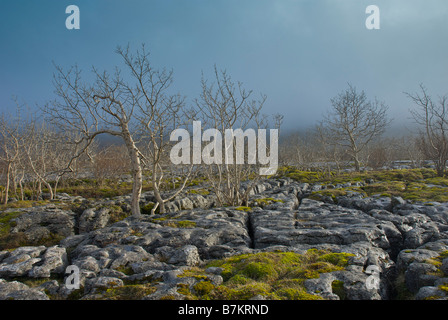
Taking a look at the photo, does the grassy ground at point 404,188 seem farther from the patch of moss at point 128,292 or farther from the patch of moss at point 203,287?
the patch of moss at point 128,292

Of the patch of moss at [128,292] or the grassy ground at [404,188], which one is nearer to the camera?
the patch of moss at [128,292]

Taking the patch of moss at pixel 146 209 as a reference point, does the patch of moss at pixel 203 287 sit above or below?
above

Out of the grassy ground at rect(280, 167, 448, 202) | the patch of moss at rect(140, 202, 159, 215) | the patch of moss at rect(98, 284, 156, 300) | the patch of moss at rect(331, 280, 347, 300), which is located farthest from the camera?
the patch of moss at rect(140, 202, 159, 215)

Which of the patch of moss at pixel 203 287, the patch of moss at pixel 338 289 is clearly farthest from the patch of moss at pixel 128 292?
the patch of moss at pixel 338 289

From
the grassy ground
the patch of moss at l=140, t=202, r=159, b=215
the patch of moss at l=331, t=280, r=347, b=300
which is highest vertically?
the grassy ground

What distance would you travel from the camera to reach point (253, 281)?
7.12m

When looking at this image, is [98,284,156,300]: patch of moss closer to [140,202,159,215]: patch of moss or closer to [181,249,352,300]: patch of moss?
[181,249,352,300]: patch of moss

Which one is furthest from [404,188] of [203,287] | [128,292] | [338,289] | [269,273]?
[128,292]

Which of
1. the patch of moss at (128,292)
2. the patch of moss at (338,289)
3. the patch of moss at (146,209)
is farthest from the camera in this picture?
the patch of moss at (146,209)

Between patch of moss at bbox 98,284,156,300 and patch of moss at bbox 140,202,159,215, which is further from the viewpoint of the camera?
patch of moss at bbox 140,202,159,215

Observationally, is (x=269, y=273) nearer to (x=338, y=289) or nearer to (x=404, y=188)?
(x=338, y=289)

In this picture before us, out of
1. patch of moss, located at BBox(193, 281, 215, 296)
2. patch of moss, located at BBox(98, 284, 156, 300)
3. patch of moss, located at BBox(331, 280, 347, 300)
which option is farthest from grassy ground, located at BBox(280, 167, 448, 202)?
patch of moss, located at BBox(98, 284, 156, 300)

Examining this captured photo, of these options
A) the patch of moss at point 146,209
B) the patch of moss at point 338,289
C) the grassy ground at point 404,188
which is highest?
the grassy ground at point 404,188
